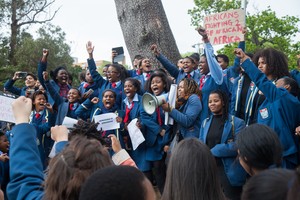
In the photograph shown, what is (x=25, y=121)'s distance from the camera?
84.4 inches

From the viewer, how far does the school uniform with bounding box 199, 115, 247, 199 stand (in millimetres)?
4145

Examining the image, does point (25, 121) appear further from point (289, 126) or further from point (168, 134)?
point (168, 134)

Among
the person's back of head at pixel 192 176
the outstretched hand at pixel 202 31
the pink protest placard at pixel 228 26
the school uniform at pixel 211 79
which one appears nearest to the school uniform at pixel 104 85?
the school uniform at pixel 211 79

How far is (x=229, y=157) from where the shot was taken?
429 centimetres

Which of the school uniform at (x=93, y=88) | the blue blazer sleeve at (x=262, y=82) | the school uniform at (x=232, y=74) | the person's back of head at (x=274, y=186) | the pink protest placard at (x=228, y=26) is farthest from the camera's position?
the school uniform at (x=93, y=88)

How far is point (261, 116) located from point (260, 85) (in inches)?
16.2

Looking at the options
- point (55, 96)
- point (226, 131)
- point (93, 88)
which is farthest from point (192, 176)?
point (93, 88)

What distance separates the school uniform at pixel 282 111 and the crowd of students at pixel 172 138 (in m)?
0.01

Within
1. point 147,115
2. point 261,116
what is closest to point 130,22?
point 147,115

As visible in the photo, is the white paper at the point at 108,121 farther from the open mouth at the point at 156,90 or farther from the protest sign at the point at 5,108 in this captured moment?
the protest sign at the point at 5,108

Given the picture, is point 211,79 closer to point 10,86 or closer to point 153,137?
point 153,137

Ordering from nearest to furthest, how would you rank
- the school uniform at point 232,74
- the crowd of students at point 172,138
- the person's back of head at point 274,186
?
the person's back of head at point 274,186 < the crowd of students at point 172,138 < the school uniform at point 232,74

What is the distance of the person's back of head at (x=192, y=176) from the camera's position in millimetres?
2262

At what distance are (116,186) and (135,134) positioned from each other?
4.02 meters
